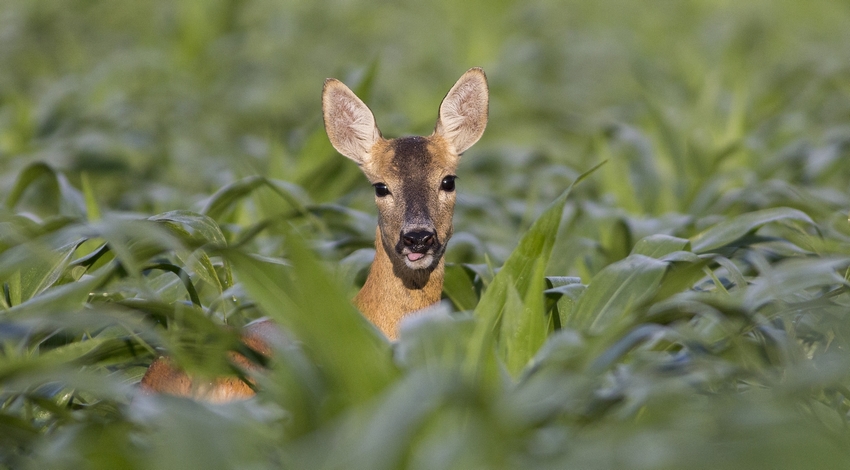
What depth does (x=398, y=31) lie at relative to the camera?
11086 millimetres

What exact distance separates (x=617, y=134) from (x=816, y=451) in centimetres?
452

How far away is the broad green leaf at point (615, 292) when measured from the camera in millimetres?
3143

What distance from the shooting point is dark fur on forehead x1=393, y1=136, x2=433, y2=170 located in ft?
12.8

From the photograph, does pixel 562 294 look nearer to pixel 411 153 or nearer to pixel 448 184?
pixel 448 184

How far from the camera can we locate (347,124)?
4129mm

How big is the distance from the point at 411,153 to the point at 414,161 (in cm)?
5

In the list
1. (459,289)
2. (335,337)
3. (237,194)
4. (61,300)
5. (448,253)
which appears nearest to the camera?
(335,337)

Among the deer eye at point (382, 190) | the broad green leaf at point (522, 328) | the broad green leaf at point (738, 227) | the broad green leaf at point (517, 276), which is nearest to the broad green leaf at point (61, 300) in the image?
the broad green leaf at point (517, 276)

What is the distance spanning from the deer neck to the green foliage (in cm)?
12

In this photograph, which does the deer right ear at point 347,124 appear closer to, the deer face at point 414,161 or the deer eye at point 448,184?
the deer face at point 414,161

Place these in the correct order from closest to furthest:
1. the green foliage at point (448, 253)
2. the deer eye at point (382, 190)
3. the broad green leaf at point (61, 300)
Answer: the green foliage at point (448, 253)
the broad green leaf at point (61, 300)
the deer eye at point (382, 190)

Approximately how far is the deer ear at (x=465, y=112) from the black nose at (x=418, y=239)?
657 millimetres

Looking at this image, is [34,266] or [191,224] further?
[34,266]

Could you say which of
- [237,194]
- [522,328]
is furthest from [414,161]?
[522,328]
